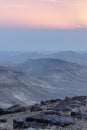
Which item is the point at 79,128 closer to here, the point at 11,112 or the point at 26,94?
the point at 11,112

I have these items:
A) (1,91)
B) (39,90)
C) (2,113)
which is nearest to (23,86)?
(39,90)

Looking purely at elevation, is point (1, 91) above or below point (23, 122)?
above

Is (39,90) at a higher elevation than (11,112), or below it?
higher

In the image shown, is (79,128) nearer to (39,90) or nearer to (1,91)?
(1,91)

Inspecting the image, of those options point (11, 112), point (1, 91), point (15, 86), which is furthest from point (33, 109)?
point (15, 86)

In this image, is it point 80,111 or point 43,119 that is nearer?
point 43,119

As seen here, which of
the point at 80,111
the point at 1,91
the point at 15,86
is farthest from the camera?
the point at 15,86

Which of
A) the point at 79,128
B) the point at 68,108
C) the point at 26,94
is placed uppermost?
the point at 26,94

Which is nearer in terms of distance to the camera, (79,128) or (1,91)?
(79,128)

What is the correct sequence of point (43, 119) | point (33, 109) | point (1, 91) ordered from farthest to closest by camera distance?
point (1, 91)
point (33, 109)
point (43, 119)

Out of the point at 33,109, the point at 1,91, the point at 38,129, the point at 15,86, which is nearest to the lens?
the point at 38,129
